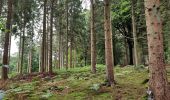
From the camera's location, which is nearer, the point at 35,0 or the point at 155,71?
the point at 155,71

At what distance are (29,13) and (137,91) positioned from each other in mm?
20757

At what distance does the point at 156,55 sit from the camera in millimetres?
5781

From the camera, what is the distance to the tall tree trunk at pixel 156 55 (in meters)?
5.65

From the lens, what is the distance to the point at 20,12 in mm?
26875

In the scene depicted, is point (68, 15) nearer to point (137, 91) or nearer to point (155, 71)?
point (137, 91)

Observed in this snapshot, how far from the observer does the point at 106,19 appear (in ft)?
32.8

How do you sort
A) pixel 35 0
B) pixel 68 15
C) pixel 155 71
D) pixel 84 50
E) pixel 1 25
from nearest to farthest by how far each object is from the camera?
pixel 1 25 → pixel 155 71 → pixel 35 0 → pixel 68 15 → pixel 84 50

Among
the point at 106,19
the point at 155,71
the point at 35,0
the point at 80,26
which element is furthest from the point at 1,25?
the point at 80,26

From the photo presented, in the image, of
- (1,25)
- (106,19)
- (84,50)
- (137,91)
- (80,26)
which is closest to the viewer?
(1,25)

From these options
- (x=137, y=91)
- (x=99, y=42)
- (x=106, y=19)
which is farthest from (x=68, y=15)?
(x=137, y=91)

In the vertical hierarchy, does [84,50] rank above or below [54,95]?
above

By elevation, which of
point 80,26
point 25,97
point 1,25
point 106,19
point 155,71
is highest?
point 80,26

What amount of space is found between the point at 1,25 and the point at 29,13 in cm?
2507

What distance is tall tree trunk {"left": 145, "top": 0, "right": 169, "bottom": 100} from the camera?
18.5ft
